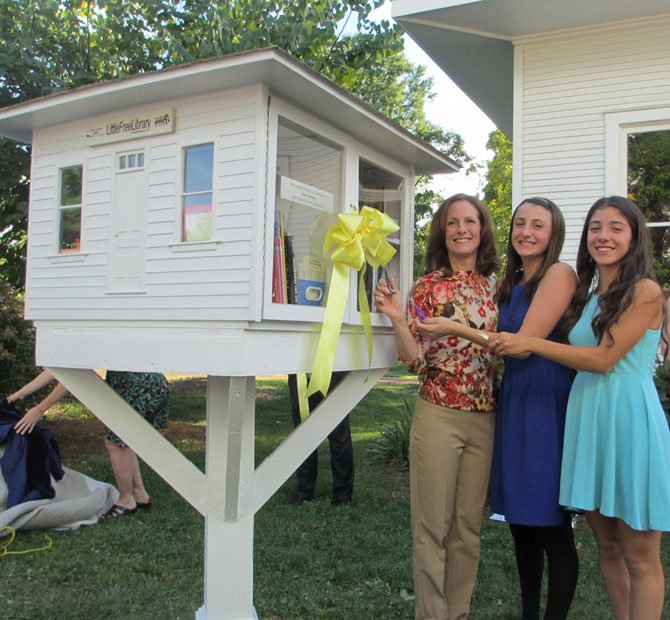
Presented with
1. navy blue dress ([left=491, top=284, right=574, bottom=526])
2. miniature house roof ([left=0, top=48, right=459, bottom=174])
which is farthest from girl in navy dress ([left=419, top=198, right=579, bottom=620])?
miniature house roof ([left=0, top=48, right=459, bottom=174])

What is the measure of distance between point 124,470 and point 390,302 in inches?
123

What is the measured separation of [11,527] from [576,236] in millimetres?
4745

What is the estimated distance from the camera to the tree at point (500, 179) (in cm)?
2719

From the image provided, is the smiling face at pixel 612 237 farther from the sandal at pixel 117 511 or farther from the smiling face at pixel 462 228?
the sandal at pixel 117 511

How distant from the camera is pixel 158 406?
4.95 meters

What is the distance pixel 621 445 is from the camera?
8.01 ft

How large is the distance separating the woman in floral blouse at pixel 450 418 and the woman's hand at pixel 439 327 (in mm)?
150

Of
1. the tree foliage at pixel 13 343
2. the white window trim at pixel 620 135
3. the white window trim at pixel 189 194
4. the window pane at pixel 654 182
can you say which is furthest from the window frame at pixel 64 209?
the window pane at pixel 654 182

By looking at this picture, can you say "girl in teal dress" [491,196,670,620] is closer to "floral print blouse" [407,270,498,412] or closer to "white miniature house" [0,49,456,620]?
"floral print blouse" [407,270,498,412]

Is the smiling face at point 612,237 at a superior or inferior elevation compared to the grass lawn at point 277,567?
superior

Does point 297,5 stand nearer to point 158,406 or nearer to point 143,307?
point 158,406

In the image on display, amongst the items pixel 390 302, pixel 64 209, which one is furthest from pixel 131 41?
pixel 390 302

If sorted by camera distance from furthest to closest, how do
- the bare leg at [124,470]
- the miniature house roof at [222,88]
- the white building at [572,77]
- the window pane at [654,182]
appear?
the window pane at [654,182], the white building at [572,77], the bare leg at [124,470], the miniature house roof at [222,88]

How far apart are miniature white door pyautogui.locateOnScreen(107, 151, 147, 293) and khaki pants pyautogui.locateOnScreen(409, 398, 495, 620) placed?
53.5 inches
